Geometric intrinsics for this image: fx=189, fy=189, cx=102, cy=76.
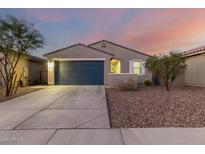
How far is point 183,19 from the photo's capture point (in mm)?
13000

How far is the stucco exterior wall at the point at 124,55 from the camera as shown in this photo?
20219 millimetres

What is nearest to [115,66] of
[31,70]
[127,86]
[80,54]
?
[80,54]

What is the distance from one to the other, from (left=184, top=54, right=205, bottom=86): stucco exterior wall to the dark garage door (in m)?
8.06

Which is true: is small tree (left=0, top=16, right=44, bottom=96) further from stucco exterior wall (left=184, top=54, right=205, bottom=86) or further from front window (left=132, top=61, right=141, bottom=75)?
stucco exterior wall (left=184, top=54, right=205, bottom=86)

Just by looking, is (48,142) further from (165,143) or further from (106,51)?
(106,51)

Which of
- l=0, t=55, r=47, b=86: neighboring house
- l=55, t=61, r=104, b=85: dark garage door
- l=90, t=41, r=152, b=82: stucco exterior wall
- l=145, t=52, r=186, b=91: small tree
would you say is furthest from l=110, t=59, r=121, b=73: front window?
→ l=0, t=55, r=47, b=86: neighboring house

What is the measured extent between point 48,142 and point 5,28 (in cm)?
894

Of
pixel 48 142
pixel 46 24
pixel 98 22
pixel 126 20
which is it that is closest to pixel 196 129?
pixel 48 142

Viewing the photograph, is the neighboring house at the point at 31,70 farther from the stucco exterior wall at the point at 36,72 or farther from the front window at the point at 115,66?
the front window at the point at 115,66

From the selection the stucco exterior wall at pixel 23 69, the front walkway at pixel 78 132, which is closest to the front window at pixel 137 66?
the stucco exterior wall at pixel 23 69

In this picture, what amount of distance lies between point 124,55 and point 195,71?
24.3 feet

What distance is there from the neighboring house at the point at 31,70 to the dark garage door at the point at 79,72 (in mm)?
3149

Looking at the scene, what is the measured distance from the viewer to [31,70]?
20.7 meters

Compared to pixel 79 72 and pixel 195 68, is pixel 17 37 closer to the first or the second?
pixel 79 72
